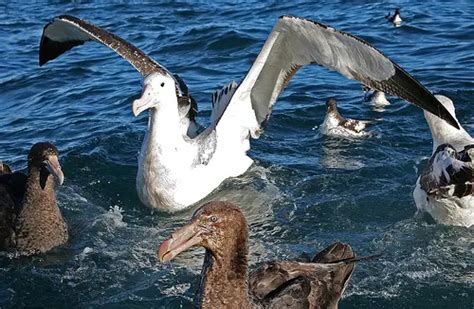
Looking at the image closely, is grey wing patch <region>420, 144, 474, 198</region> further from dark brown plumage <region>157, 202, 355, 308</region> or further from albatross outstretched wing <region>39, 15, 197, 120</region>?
albatross outstretched wing <region>39, 15, 197, 120</region>

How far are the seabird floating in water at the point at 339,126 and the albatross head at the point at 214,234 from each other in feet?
17.2

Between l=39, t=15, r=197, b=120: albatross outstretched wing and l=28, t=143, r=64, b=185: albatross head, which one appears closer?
l=28, t=143, r=64, b=185: albatross head

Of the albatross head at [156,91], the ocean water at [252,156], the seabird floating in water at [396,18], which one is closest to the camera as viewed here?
the ocean water at [252,156]

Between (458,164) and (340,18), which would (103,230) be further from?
(340,18)

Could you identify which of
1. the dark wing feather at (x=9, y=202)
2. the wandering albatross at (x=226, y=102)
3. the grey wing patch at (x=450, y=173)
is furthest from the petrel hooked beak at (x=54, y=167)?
the grey wing patch at (x=450, y=173)

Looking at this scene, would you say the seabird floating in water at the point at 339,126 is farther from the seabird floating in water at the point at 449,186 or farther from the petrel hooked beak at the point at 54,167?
the petrel hooked beak at the point at 54,167

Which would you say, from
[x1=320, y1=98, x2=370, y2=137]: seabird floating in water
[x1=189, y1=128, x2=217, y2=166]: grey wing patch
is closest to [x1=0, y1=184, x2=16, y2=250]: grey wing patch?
[x1=189, y1=128, x2=217, y2=166]: grey wing patch

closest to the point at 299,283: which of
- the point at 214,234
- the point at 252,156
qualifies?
the point at 214,234

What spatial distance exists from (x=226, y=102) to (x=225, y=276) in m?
4.49

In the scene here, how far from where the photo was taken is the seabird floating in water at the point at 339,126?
10.8m

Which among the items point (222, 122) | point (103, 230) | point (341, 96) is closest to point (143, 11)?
point (341, 96)

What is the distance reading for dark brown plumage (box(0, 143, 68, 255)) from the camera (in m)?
7.99

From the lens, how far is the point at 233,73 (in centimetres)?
1428

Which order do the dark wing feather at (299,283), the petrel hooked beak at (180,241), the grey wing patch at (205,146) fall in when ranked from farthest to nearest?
1. the grey wing patch at (205,146)
2. the dark wing feather at (299,283)
3. the petrel hooked beak at (180,241)
